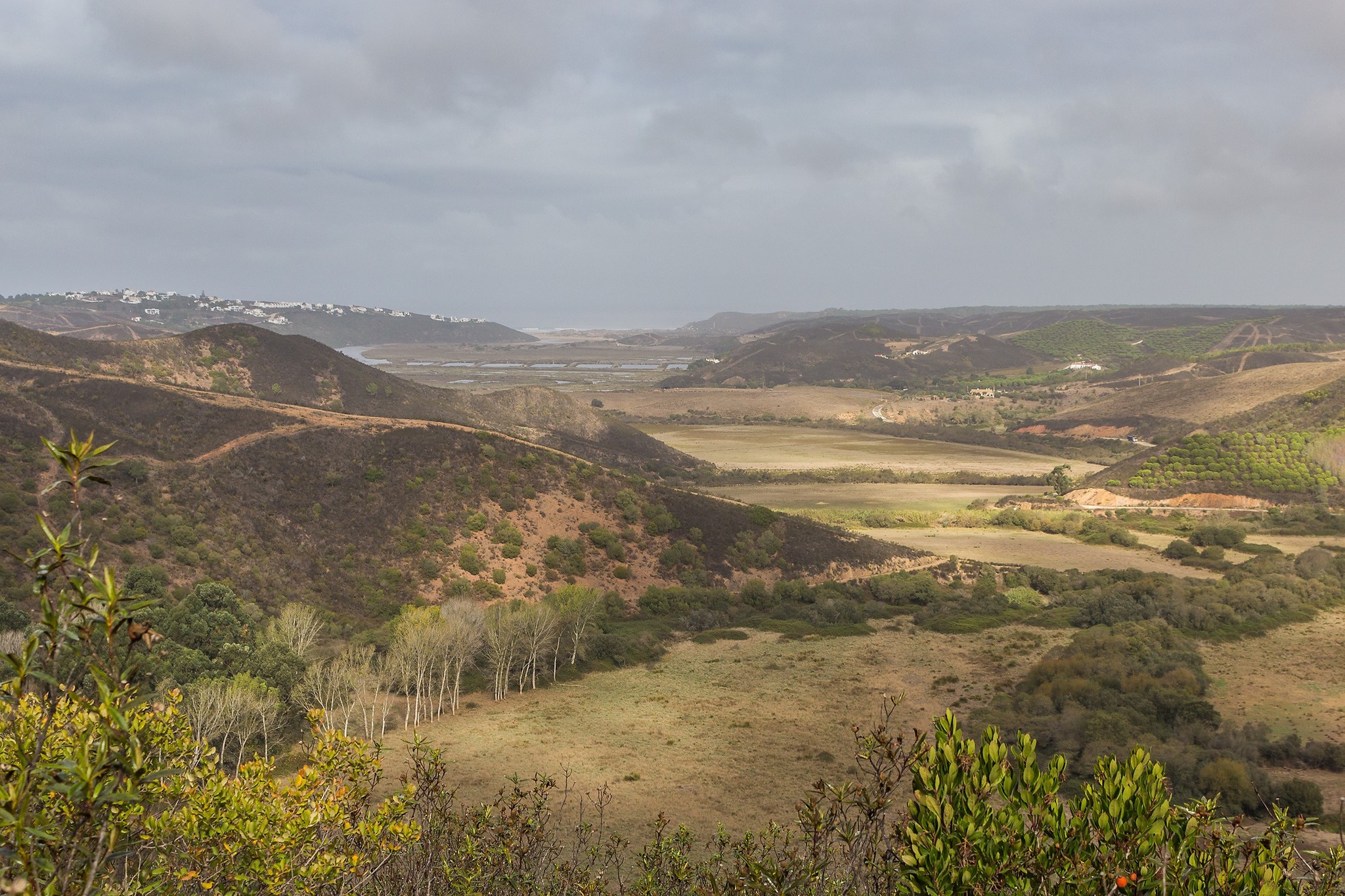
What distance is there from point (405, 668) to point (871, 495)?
6605 centimetres

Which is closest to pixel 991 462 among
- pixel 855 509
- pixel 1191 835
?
pixel 855 509

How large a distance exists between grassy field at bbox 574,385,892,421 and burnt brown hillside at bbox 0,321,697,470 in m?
48.8

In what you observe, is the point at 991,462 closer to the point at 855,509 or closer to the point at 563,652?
the point at 855,509

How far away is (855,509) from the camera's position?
80.5m

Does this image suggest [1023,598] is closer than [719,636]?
No

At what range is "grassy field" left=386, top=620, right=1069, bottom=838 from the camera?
2512 centimetres

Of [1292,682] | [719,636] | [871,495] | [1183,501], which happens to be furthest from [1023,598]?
[1183,501]

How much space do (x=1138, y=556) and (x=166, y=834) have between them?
68973mm

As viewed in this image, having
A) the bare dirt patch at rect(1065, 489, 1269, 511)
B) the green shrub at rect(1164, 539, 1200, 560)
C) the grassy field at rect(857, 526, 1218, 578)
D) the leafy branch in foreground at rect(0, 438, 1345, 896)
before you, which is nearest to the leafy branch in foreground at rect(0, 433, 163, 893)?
the leafy branch in foreground at rect(0, 438, 1345, 896)

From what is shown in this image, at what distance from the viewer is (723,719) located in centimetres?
3161

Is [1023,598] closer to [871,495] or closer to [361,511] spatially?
[871,495]

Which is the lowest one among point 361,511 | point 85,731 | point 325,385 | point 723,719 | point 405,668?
point 723,719

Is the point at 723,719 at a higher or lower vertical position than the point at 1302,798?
lower

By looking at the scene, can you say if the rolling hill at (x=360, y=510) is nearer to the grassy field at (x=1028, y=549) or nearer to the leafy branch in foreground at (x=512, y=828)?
the grassy field at (x=1028, y=549)
